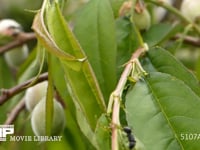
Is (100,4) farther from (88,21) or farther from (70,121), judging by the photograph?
(70,121)

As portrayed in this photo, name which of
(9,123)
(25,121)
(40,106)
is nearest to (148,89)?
(40,106)

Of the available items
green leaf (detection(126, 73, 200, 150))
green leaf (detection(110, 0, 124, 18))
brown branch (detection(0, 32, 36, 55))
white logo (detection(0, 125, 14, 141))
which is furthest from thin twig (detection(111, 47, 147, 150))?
brown branch (detection(0, 32, 36, 55))

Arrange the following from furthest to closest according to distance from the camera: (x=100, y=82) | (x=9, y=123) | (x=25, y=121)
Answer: (x=25, y=121) → (x=9, y=123) → (x=100, y=82)

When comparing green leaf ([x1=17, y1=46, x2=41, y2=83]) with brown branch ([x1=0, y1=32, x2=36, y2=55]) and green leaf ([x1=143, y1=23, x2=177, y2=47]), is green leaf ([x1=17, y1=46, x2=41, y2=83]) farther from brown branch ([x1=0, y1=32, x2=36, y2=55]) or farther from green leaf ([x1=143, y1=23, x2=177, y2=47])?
green leaf ([x1=143, y1=23, x2=177, y2=47])

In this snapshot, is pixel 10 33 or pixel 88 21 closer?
pixel 88 21

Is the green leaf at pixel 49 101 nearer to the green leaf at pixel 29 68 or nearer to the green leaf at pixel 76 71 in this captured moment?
the green leaf at pixel 76 71

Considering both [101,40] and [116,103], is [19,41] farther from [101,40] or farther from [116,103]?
[116,103]

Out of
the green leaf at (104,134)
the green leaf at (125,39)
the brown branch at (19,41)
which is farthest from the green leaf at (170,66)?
the brown branch at (19,41)

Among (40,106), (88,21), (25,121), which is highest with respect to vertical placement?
(88,21)
